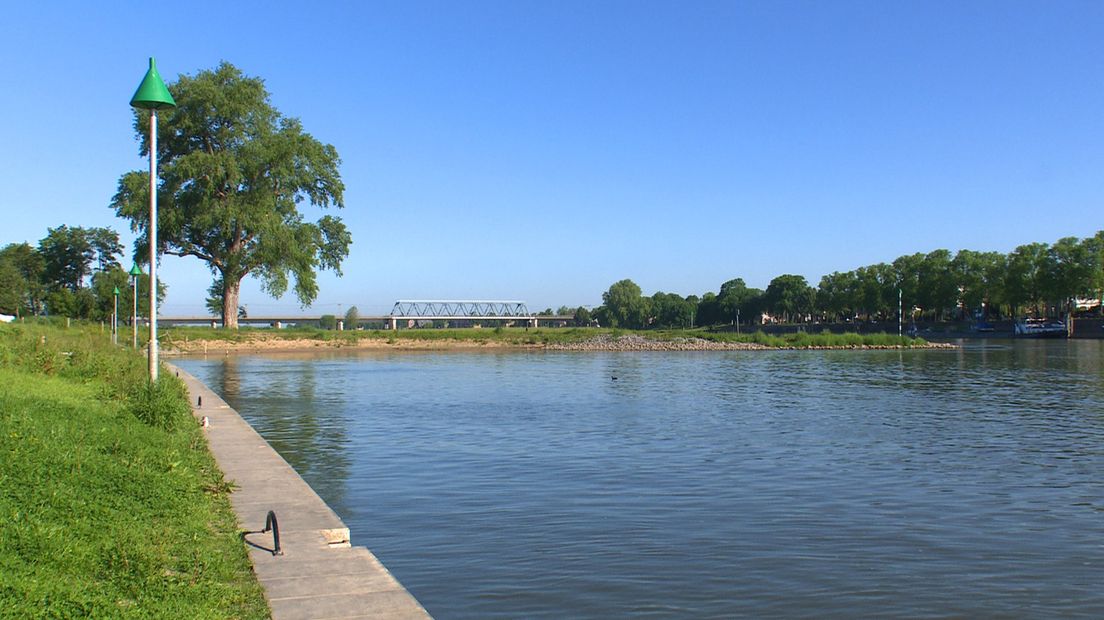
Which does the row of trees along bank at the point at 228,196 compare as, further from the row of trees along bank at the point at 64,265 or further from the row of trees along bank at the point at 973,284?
the row of trees along bank at the point at 973,284

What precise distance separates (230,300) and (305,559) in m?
74.9

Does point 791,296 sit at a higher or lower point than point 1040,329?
higher

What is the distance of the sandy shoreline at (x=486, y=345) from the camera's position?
84.6 meters

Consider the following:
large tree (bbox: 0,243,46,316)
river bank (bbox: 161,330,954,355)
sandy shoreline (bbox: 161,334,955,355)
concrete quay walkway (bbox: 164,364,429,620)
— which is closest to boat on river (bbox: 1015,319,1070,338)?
river bank (bbox: 161,330,954,355)

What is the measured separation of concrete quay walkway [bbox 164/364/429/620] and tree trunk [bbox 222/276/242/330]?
2621 inches

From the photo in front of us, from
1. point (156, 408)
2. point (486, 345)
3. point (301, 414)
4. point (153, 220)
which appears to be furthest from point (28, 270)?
point (156, 408)

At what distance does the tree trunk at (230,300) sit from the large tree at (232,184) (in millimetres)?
129

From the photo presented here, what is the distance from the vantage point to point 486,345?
99.2 meters

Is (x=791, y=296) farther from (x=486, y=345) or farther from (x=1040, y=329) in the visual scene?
(x=486, y=345)

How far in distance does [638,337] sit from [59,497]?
97.0m

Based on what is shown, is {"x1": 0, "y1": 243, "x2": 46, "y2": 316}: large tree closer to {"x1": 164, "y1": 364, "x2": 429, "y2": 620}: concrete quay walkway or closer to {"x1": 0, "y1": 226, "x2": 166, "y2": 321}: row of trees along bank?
{"x1": 0, "y1": 226, "x2": 166, "y2": 321}: row of trees along bank

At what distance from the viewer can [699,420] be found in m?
28.0

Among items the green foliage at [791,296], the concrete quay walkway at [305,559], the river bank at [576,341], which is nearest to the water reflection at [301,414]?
the concrete quay walkway at [305,559]

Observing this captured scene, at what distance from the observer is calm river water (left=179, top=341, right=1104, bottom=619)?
10.3 m
